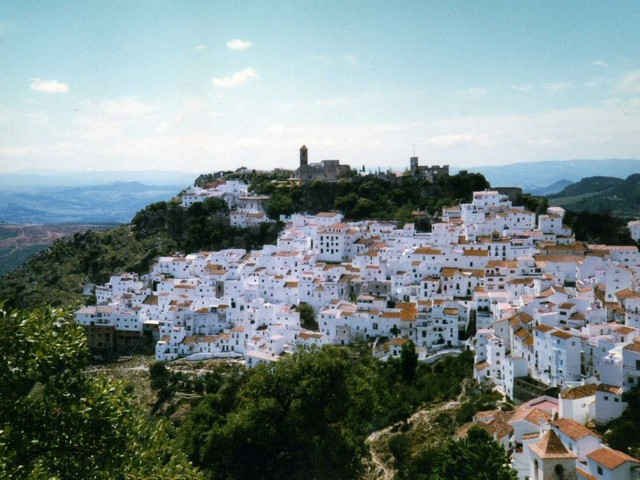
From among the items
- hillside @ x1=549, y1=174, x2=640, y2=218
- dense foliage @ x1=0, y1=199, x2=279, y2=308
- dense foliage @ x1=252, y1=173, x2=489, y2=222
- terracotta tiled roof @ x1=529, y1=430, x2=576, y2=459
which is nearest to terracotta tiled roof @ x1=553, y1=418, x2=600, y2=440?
terracotta tiled roof @ x1=529, y1=430, x2=576, y2=459

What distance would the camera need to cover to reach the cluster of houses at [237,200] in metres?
50.6

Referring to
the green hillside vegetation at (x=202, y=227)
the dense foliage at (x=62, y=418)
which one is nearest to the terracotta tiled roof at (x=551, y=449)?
the dense foliage at (x=62, y=418)

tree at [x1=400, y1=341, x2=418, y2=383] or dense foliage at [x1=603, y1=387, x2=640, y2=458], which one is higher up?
dense foliage at [x1=603, y1=387, x2=640, y2=458]

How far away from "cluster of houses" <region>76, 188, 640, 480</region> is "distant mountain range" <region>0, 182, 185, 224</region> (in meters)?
78.5

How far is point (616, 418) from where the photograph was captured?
17609 mm

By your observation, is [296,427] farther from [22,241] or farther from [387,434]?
[22,241]

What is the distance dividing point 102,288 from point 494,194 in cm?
2924

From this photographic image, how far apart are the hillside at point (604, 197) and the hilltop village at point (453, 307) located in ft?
122

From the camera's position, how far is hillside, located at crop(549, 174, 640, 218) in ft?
258

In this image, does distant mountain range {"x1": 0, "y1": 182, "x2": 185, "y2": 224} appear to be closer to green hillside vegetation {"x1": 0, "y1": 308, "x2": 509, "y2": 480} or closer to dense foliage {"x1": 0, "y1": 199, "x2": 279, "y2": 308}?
dense foliage {"x1": 0, "y1": 199, "x2": 279, "y2": 308}

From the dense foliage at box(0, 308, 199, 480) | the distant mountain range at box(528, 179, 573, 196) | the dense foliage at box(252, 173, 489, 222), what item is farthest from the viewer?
the distant mountain range at box(528, 179, 573, 196)

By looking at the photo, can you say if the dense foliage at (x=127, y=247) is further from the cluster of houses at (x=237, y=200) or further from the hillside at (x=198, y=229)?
the cluster of houses at (x=237, y=200)

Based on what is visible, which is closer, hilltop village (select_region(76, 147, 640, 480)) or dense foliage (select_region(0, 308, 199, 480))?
dense foliage (select_region(0, 308, 199, 480))

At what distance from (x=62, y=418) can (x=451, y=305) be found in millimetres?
22174
